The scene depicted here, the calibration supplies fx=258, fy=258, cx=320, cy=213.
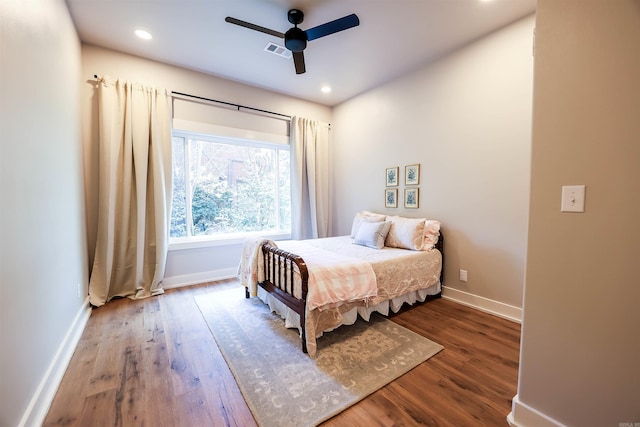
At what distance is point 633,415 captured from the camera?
43.6 inches

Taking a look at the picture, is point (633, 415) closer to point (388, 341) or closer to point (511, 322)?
point (388, 341)

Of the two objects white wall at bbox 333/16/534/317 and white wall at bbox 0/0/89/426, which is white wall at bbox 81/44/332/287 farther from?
white wall at bbox 333/16/534/317

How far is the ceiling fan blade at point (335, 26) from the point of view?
2.16 metres

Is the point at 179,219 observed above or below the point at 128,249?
above

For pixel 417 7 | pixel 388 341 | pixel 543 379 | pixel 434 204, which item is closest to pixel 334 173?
pixel 434 204

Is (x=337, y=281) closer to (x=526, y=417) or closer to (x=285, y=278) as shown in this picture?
(x=285, y=278)

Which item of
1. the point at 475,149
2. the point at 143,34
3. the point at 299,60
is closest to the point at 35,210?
the point at 143,34

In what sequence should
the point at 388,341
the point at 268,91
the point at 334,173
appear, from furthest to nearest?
the point at 334,173 → the point at 268,91 → the point at 388,341

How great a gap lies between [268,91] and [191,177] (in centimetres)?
184

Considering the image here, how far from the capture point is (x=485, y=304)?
113 inches

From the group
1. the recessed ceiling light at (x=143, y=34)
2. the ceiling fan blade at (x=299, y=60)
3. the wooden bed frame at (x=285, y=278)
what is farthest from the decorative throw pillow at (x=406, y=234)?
the recessed ceiling light at (x=143, y=34)

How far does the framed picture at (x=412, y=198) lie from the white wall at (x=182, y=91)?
7.45 ft

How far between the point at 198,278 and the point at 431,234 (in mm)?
3271

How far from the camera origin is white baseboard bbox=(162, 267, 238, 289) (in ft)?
11.7
